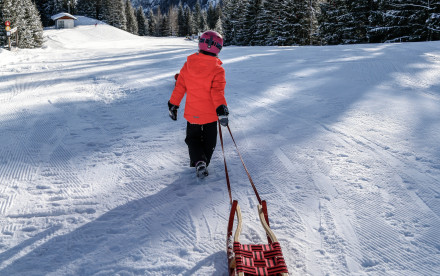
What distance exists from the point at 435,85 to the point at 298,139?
4.19 meters

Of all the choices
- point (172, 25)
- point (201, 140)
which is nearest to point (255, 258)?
point (201, 140)

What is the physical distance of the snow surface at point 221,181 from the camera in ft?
7.85

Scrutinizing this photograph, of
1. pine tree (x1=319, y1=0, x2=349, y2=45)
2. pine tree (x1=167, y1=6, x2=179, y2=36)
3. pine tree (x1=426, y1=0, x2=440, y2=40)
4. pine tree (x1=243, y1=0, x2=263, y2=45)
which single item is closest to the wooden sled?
pine tree (x1=426, y1=0, x2=440, y2=40)

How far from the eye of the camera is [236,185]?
3473mm

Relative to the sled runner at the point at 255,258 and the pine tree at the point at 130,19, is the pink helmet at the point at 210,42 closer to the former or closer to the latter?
the sled runner at the point at 255,258

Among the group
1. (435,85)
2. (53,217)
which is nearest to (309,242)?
(53,217)

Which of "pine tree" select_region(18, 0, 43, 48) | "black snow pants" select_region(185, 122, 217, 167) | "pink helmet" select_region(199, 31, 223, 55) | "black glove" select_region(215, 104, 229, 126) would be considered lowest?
"black snow pants" select_region(185, 122, 217, 167)

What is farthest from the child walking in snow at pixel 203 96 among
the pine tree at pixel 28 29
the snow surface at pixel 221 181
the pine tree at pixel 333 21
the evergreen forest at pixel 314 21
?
the pine tree at pixel 28 29

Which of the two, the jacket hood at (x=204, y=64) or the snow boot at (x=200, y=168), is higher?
the jacket hood at (x=204, y=64)

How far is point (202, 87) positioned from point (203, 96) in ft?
0.35

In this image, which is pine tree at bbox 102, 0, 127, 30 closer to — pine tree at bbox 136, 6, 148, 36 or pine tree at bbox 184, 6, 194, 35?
pine tree at bbox 136, 6, 148, 36

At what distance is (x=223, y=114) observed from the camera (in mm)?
3289

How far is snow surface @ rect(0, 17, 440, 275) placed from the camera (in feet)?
7.85

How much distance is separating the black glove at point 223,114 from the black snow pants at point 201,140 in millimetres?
350
